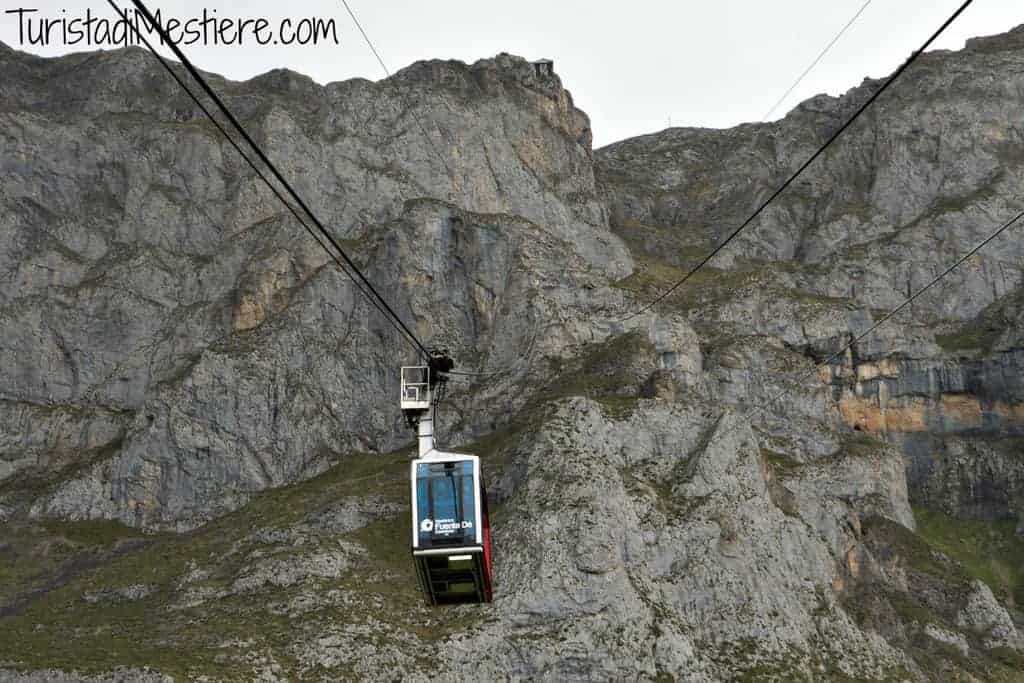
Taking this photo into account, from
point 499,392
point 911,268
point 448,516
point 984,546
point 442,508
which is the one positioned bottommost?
point 984,546

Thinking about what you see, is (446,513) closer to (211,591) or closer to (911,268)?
(211,591)

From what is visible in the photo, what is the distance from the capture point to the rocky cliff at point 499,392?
100m

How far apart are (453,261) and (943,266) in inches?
2786

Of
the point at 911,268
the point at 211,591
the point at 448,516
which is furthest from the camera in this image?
the point at 911,268

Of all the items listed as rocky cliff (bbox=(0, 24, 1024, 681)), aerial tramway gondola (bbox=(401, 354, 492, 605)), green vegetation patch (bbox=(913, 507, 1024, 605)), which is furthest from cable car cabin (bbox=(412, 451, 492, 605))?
green vegetation patch (bbox=(913, 507, 1024, 605))

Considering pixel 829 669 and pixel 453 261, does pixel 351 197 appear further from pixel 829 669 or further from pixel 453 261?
pixel 829 669

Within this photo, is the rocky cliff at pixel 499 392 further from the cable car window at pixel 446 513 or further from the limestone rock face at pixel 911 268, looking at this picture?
the cable car window at pixel 446 513

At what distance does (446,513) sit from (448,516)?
0.36 feet

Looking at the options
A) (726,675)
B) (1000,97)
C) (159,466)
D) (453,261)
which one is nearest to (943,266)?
(1000,97)

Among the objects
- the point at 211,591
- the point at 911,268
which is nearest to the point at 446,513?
the point at 211,591

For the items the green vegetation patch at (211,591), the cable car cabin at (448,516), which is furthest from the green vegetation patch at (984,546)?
the cable car cabin at (448,516)

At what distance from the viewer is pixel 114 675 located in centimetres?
8612

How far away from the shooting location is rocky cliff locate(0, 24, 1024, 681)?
10019cm

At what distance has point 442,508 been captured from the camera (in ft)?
120
